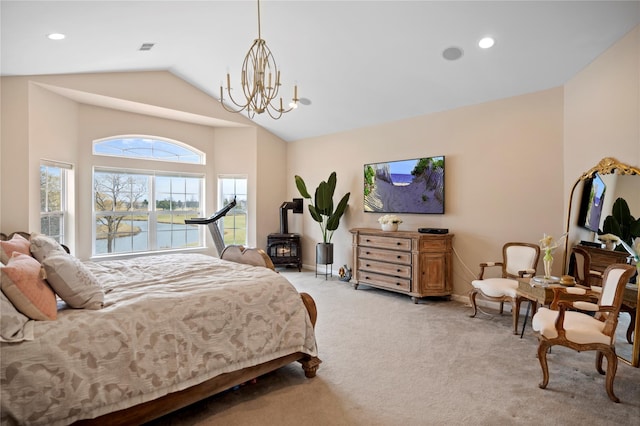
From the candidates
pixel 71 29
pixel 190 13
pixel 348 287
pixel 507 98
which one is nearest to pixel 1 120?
pixel 71 29

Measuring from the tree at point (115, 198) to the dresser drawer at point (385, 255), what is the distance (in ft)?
13.0

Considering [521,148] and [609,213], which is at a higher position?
[521,148]

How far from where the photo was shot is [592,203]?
3.44 metres

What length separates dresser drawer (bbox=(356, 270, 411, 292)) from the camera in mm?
4746

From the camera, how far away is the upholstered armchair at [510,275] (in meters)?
3.57

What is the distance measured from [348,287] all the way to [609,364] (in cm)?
356

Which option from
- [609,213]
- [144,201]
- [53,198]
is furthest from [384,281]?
[53,198]

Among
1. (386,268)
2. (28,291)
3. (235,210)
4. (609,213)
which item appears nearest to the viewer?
(28,291)

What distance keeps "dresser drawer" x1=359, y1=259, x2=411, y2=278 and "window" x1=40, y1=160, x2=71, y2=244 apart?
4499mm

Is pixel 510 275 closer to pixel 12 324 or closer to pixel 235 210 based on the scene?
pixel 12 324

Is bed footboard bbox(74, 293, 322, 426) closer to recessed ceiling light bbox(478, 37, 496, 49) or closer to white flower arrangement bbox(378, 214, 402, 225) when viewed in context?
white flower arrangement bbox(378, 214, 402, 225)

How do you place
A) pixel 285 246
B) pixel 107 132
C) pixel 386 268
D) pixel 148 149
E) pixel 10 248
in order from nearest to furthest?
pixel 10 248, pixel 386 268, pixel 107 132, pixel 148 149, pixel 285 246

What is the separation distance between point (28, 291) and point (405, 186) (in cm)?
461

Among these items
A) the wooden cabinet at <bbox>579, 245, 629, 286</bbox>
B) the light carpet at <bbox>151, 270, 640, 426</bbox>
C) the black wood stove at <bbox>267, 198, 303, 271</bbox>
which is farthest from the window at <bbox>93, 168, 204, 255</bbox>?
the wooden cabinet at <bbox>579, 245, 629, 286</bbox>
